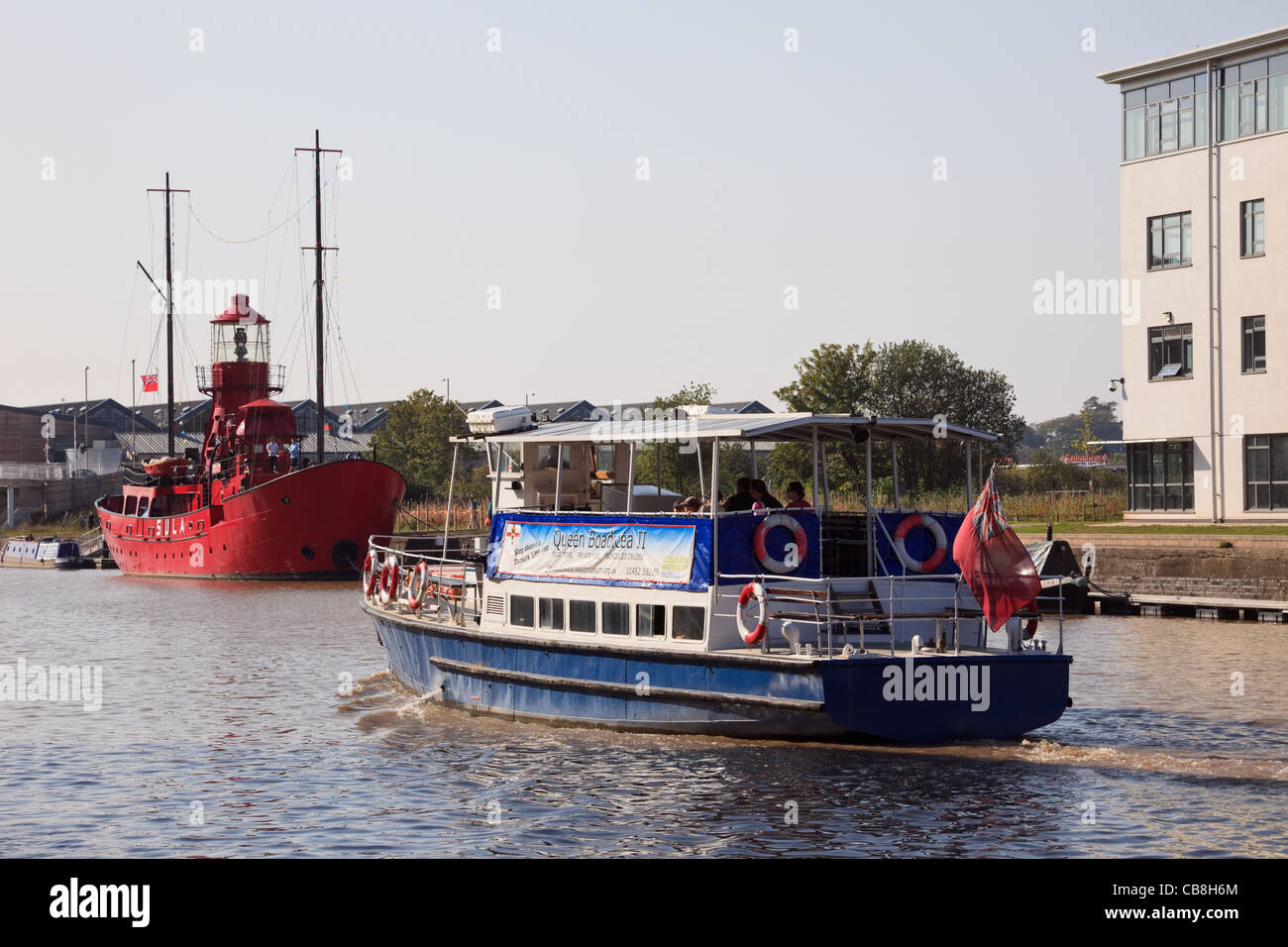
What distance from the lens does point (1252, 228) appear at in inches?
1828

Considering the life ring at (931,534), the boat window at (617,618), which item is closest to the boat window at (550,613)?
the boat window at (617,618)

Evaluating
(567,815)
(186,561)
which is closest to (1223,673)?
(567,815)

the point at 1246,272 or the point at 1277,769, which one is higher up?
the point at 1246,272

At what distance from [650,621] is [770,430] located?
11.0 feet

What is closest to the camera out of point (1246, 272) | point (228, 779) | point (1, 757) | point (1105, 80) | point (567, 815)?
point (567, 815)

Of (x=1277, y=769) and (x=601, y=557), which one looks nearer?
(x=1277, y=769)

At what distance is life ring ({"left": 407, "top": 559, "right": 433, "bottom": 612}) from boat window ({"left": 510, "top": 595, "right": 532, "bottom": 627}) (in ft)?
10.0

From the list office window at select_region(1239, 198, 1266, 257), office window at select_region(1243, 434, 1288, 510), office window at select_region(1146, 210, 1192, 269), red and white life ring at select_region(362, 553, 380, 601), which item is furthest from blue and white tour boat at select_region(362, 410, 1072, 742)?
office window at select_region(1146, 210, 1192, 269)

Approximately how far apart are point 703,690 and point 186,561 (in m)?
52.5

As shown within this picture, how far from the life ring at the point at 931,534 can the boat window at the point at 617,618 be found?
396cm

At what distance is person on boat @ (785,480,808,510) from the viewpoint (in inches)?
773
